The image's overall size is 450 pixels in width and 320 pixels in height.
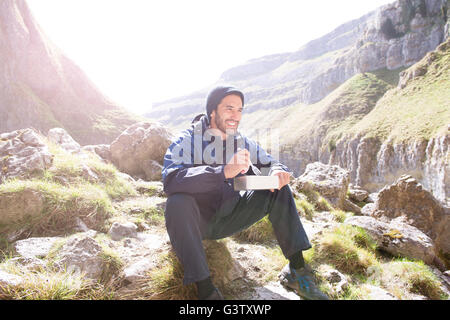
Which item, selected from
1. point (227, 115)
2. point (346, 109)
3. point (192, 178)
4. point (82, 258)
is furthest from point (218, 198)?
point (346, 109)

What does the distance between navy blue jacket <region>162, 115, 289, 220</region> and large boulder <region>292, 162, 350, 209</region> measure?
4959 millimetres

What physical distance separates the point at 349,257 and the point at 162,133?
6761mm

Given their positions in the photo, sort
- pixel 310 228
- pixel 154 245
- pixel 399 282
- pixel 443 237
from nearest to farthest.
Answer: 1. pixel 399 282
2. pixel 154 245
3. pixel 310 228
4. pixel 443 237

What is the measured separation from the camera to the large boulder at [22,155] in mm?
4138

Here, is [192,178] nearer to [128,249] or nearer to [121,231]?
[128,249]

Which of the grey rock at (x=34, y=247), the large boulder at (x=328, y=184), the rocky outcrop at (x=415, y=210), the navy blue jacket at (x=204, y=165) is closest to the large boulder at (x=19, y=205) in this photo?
the grey rock at (x=34, y=247)

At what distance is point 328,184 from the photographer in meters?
7.93

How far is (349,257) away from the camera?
3338mm

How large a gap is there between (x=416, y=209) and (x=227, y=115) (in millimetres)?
6500

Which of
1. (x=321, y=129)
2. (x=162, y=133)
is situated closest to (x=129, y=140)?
(x=162, y=133)

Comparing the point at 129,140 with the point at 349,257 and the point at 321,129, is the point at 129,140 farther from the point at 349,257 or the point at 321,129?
the point at 321,129

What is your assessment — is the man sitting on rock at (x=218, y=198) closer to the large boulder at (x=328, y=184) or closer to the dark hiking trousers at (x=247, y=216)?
the dark hiking trousers at (x=247, y=216)

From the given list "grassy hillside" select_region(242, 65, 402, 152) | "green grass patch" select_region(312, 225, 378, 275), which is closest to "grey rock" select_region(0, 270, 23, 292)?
"green grass patch" select_region(312, 225, 378, 275)

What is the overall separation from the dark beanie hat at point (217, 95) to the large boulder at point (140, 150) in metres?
4.87
